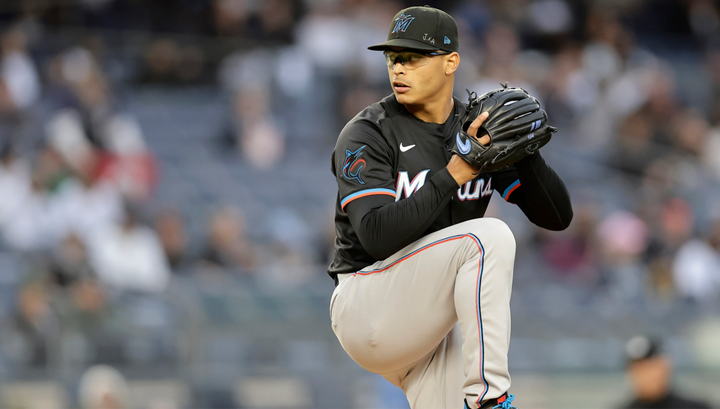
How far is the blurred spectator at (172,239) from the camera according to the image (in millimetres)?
7767

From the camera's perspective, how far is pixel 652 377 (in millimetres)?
5445

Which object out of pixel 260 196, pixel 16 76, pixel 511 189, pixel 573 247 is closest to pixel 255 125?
pixel 260 196

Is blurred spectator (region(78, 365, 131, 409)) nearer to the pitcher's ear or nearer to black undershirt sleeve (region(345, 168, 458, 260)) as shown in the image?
black undershirt sleeve (region(345, 168, 458, 260))

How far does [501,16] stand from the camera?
483 inches

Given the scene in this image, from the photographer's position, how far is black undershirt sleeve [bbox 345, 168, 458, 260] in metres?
2.83

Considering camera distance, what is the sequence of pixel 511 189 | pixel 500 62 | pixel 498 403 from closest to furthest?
pixel 498 403 → pixel 511 189 → pixel 500 62

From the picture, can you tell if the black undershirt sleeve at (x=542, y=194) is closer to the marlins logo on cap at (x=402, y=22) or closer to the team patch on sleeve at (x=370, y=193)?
the team patch on sleeve at (x=370, y=193)

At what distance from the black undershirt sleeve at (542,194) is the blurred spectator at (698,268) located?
18.5 feet

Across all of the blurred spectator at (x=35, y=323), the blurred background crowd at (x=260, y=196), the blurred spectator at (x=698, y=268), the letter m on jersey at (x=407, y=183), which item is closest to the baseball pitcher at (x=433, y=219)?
the letter m on jersey at (x=407, y=183)

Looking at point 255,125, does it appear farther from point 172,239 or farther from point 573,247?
point 573,247

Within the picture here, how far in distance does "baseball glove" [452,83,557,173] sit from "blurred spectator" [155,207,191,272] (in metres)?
5.20

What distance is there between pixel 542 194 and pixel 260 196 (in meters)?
6.08

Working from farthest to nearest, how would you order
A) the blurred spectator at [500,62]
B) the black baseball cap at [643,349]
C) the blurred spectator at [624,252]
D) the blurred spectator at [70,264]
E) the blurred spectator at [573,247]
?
the blurred spectator at [500,62] < the blurred spectator at [573,247] < the blurred spectator at [624,252] < the blurred spectator at [70,264] < the black baseball cap at [643,349]

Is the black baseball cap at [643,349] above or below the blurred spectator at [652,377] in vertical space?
above
